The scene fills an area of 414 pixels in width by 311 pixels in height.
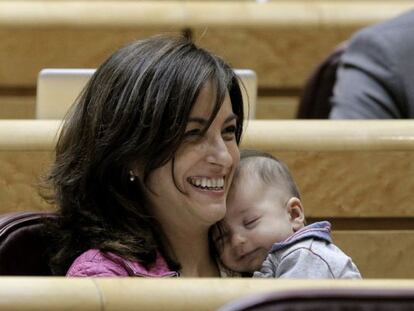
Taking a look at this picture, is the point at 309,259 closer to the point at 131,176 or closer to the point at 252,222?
the point at 252,222

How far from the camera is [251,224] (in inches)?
58.5

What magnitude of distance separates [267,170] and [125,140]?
0.58 ft

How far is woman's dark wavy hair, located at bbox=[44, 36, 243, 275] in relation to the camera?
4.69 ft

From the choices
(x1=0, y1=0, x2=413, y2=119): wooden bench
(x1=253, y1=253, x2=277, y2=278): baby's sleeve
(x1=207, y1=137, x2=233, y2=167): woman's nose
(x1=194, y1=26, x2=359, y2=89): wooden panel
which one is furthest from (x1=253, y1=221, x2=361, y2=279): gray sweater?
(x1=194, y1=26, x2=359, y2=89): wooden panel

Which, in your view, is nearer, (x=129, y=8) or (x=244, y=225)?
(x=244, y=225)

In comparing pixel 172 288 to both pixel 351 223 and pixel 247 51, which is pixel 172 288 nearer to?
pixel 351 223

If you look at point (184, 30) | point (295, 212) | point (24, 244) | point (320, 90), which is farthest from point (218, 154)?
point (184, 30)

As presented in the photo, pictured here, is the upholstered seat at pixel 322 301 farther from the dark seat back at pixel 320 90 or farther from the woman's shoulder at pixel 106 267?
the dark seat back at pixel 320 90

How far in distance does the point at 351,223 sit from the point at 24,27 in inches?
38.7

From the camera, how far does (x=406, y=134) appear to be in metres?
1.72

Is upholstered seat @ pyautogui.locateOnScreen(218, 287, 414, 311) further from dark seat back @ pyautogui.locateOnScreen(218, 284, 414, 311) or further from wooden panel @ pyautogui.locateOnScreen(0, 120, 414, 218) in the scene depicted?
wooden panel @ pyautogui.locateOnScreen(0, 120, 414, 218)

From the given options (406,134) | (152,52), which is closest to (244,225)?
(152,52)

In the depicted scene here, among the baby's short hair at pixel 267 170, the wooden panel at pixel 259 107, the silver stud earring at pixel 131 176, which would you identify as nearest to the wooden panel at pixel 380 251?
the baby's short hair at pixel 267 170

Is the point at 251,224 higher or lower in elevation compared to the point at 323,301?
lower
